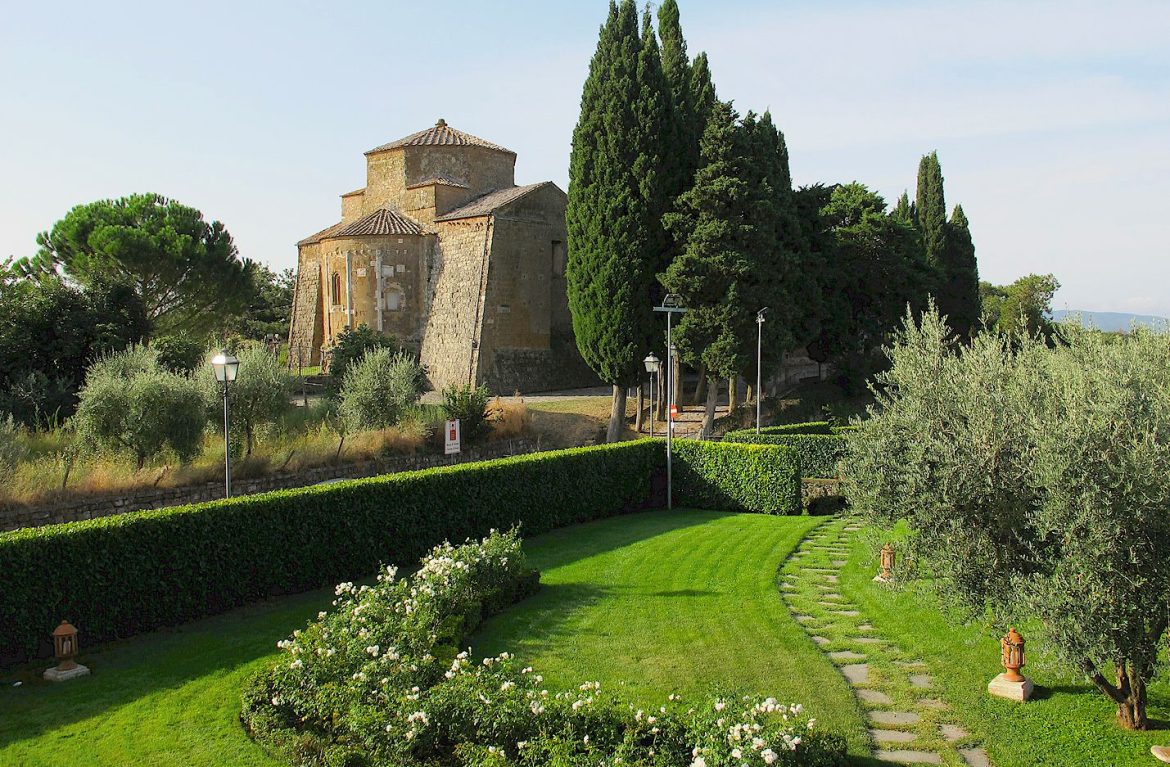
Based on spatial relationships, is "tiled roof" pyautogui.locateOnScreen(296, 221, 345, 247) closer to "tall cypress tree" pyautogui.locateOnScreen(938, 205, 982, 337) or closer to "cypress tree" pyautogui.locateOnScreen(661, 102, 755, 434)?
"cypress tree" pyautogui.locateOnScreen(661, 102, 755, 434)

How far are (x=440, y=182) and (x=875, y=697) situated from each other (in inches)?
1258

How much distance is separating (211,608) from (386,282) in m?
25.8

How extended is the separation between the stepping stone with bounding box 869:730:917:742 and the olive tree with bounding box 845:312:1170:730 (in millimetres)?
1276

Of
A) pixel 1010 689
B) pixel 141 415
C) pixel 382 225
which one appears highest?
pixel 382 225

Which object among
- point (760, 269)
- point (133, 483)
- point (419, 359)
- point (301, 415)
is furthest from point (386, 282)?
point (133, 483)

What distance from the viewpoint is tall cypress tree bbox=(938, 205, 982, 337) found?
158 ft

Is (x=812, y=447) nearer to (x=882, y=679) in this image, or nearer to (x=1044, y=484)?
(x=882, y=679)

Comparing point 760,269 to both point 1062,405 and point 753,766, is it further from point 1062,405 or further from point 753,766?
point 753,766

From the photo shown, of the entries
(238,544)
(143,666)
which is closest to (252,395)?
(238,544)

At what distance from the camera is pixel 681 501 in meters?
21.3

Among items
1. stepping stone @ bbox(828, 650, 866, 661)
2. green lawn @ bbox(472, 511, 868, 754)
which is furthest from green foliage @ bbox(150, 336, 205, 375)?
stepping stone @ bbox(828, 650, 866, 661)

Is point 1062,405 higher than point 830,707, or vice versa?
point 1062,405

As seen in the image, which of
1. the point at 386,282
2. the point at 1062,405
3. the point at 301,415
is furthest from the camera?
the point at 386,282

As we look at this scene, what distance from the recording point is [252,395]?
2208 cm
